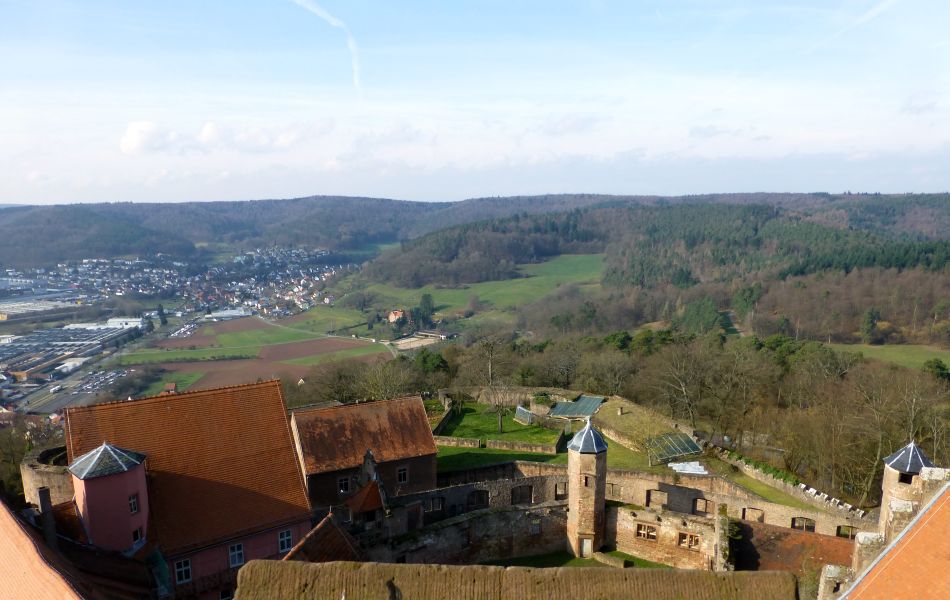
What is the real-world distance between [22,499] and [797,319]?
77.6 meters

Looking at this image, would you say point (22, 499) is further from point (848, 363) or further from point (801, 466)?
point (848, 363)

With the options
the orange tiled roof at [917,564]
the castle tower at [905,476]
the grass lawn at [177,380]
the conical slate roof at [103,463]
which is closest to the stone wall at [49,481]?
the conical slate roof at [103,463]

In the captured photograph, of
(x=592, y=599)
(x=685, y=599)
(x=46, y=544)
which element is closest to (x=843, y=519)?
(x=685, y=599)

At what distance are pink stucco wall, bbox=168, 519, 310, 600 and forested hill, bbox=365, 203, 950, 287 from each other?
88.1 meters

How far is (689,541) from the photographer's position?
993 inches

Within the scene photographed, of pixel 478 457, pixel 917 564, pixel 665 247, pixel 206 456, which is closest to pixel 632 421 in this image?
pixel 478 457

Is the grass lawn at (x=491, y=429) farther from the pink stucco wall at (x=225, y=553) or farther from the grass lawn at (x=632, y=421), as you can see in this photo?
the pink stucco wall at (x=225, y=553)

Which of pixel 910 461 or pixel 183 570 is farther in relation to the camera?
pixel 183 570

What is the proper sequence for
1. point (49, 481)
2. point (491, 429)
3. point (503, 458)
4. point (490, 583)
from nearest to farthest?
point (490, 583) → point (49, 481) → point (503, 458) → point (491, 429)

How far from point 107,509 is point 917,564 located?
21547mm

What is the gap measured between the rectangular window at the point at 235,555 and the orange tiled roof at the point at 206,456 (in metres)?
0.57

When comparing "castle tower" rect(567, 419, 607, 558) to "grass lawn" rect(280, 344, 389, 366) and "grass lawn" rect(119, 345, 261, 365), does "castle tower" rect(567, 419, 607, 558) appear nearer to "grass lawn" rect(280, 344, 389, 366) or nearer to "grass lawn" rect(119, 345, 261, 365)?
"grass lawn" rect(280, 344, 389, 366)

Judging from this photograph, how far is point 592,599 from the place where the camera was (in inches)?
593

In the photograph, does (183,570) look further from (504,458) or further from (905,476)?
(905,476)
